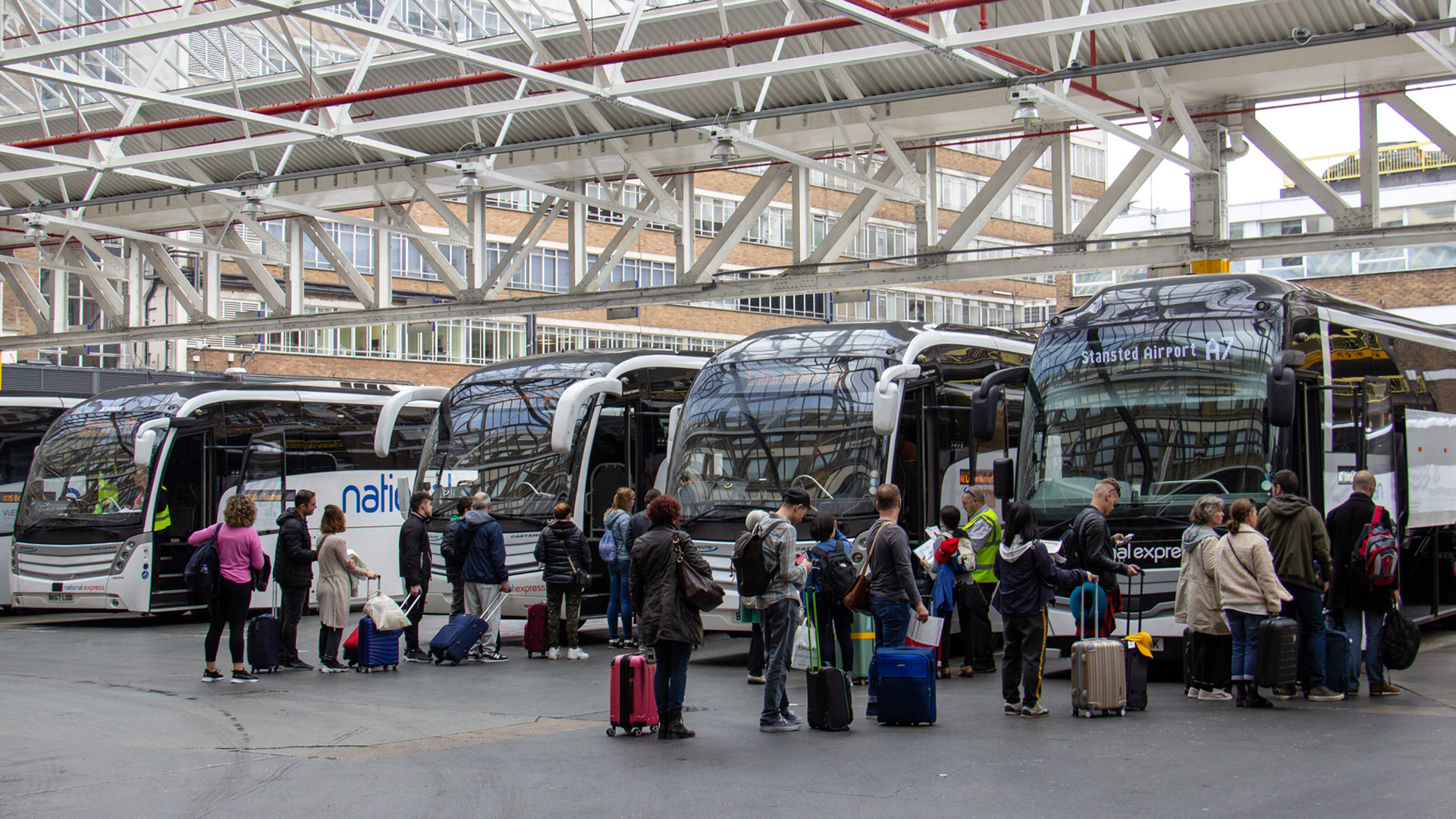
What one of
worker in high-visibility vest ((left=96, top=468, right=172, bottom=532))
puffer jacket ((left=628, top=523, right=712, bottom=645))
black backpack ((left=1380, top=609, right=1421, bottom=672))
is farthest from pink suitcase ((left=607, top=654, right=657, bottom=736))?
worker in high-visibility vest ((left=96, top=468, right=172, bottom=532))

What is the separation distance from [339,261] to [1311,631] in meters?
14.8

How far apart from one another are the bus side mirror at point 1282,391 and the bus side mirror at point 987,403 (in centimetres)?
254

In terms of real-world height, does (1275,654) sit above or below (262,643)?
above

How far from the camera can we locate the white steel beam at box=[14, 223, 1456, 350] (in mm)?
15344

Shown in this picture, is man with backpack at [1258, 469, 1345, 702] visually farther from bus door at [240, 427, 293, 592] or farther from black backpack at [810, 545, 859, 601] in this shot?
bus door at [240, 427, 293, 592]

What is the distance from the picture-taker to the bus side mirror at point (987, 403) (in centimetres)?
→ 1371

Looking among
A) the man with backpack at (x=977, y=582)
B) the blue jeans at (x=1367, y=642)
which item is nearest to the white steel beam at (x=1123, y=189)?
the man with backpack at (x=977, y=582)

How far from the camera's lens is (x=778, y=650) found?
1007 cm

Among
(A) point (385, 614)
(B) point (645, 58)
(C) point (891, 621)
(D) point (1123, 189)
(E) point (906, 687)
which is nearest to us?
(E) point (906, 687)

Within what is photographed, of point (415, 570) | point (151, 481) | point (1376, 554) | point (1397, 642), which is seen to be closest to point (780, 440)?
point (415, 570)

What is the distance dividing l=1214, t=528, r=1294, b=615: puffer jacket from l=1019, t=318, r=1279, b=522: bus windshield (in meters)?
1.35

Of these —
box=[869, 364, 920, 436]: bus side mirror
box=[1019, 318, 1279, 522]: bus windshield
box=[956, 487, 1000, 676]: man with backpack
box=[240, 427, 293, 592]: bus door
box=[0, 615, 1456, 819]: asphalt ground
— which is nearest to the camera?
box=[0, 615, 1456, 819]: asphalt ground

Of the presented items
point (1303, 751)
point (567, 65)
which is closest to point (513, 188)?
point (567, 65)

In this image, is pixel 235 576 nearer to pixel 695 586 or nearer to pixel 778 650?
pixel 695 586
